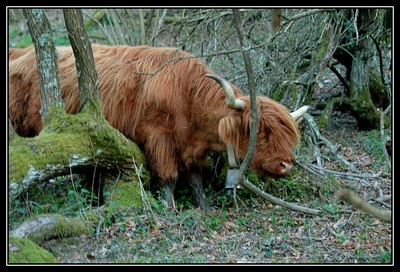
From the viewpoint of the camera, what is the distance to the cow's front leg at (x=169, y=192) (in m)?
7.42

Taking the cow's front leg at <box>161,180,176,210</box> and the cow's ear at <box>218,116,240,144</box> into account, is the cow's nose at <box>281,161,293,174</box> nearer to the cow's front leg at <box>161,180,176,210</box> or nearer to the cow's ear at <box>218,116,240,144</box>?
the cow's ear at <box>218,116,240,144</box>

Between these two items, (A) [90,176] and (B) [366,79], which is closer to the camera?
(A) [90,176]

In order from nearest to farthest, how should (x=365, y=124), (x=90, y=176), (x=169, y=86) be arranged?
1. (x=90, y=176)
2. (x=169, y=86)
3. (x=365, y=124)

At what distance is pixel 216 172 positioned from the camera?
27.2 ft

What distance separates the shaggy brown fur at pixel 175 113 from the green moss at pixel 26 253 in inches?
105

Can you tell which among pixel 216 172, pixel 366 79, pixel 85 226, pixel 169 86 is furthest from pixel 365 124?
pixel 85 226

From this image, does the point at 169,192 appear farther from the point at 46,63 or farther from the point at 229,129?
the point at 46,63

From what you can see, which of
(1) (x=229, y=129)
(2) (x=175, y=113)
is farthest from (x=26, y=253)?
(2) (x=175, y=113)

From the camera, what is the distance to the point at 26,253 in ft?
16.0

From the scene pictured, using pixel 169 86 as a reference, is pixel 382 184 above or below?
below

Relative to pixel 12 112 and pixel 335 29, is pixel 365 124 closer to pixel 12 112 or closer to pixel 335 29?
pixel 335 29

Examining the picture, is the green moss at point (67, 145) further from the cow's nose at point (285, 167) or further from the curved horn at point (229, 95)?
the cow's nose at point (285, 167)

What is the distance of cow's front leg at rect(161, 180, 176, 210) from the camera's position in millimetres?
7418

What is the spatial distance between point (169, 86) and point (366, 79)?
4.05 metres
